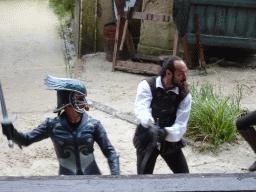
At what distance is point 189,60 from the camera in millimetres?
7344

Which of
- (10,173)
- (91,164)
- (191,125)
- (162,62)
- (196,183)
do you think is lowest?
(10,173)

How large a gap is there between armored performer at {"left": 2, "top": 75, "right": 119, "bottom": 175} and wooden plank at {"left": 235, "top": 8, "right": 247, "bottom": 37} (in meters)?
5.28

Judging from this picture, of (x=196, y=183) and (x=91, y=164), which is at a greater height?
(x=196, y=183)

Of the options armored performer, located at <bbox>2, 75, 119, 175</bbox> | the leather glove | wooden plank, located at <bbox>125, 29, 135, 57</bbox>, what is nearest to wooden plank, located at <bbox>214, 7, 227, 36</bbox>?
wooden plank, located at <bbox>125, 29, 135, 57</bbox>

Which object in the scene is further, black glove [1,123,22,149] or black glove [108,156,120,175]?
black glove [108,156,120,175]

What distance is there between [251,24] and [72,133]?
216 inches

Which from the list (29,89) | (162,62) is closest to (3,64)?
(29,89)

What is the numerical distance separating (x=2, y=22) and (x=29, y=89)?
21.1ft

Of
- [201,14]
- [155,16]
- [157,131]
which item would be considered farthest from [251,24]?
[157,131]

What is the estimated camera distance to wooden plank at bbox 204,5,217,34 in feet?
22.3

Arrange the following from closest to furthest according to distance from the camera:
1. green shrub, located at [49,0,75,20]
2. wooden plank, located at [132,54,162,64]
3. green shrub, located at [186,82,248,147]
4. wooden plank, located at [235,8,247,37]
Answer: green shrub, located at [186,82,248,147] → wooden plank, located at [235,8,247,37] → wooden plank, located at [132,54,162,64] → green shrub, located at [49,0,75,20]

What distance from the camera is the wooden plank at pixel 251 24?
6676mm

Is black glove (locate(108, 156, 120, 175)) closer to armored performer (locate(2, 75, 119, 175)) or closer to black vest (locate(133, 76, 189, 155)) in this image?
armored performer (locate(2, 75, 119, 175))

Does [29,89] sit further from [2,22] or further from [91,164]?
[2,22]
